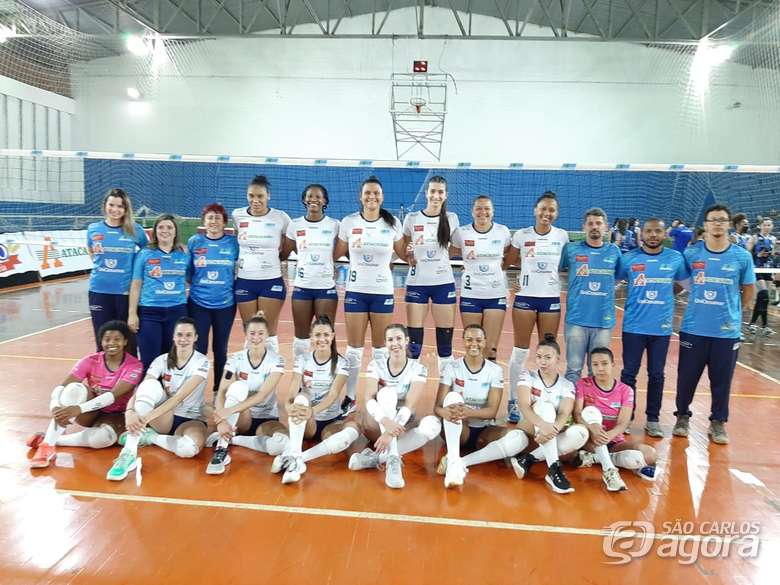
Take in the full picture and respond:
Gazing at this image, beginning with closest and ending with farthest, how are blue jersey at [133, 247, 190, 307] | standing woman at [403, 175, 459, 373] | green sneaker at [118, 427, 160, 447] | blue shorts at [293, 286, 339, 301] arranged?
green sneaker at [118, 427, 160, 447], blue jersey at [133, 247, 190, 307], standing woman at [403, 175, 459, 373], blue shorts at [293, 286, 339, 301]

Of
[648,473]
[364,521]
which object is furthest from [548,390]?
[364,521]

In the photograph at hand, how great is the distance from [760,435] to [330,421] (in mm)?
3466

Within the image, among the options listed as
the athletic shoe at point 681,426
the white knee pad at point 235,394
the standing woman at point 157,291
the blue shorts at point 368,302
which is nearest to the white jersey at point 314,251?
the blue shorts at point 368,302

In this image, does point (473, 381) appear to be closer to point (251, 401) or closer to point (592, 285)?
point (592, 285)

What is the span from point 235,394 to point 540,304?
7.94 ft

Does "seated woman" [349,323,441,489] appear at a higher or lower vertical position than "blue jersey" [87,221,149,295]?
lower

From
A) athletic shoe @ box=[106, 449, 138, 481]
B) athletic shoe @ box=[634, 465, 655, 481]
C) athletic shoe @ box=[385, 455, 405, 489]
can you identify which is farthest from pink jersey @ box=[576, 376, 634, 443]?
athletic shoe @ box=[106, 449, 138, 481]

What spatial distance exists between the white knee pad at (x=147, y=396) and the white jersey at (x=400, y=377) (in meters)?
1.42

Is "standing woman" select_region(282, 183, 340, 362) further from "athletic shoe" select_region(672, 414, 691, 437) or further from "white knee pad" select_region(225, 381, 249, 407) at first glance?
"athletic shoe" select_region(672, 414, 691, 437)

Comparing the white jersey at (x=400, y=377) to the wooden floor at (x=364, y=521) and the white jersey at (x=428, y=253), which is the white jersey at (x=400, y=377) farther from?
the white jersey at (x=428, y=253)

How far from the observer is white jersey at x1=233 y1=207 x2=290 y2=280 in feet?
14.2

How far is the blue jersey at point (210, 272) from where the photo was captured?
14.1 ft

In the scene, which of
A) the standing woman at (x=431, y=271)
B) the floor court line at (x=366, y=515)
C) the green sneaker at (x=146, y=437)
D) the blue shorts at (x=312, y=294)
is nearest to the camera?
the floor court line at (x=366, y=515)

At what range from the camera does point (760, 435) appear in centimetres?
434
